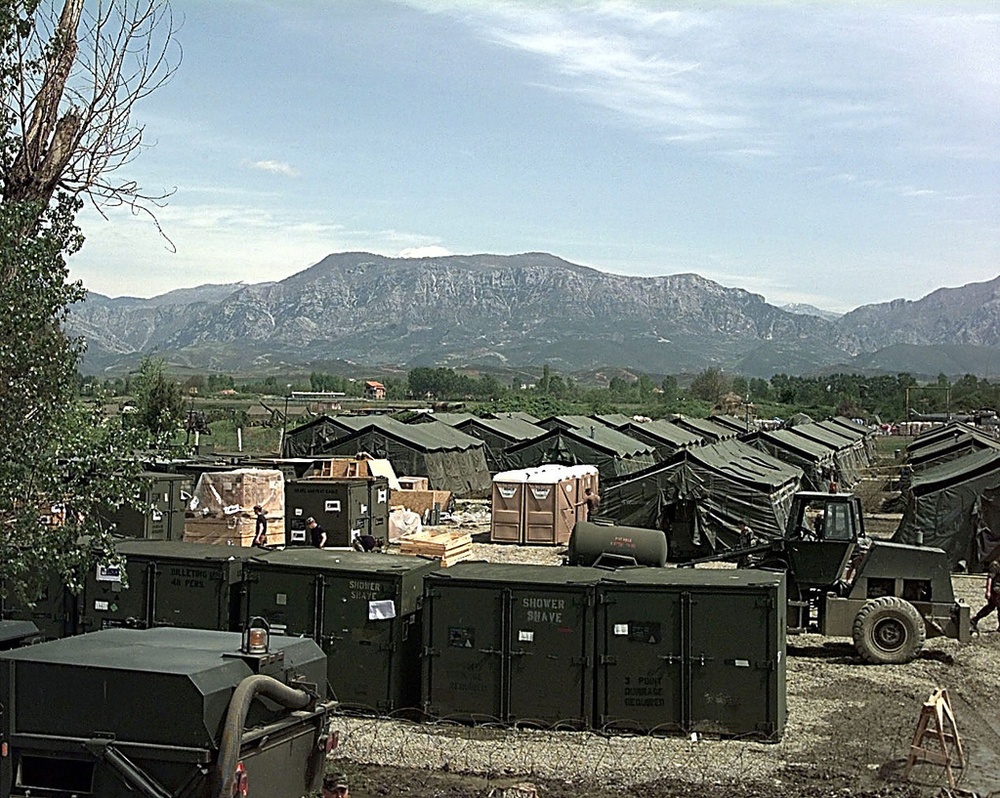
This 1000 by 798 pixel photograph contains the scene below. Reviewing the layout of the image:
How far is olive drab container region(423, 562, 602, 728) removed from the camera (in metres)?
13.4

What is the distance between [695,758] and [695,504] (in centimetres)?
1658

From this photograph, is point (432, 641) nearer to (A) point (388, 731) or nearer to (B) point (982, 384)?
(A) point (388, 731)

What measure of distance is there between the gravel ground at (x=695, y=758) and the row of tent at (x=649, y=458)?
12976 millimetres

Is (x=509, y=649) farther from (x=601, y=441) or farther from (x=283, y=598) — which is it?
(x=601, y=441)

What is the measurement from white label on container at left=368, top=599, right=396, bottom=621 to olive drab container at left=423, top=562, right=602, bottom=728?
455 mm

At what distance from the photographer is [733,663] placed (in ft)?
43.2

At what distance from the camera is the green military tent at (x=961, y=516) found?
28219 mm

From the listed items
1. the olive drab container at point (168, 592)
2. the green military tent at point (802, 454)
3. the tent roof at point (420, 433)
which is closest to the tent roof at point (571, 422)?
the tent roof at point (420, 433)

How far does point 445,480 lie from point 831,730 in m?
29.8

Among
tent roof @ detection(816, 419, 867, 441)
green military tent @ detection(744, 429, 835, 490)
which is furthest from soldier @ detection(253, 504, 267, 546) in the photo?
tent roof @ detection(816, 419, 867, 441)

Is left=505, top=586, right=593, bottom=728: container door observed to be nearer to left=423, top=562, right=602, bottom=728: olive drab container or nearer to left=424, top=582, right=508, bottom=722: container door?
left=423, top=562, right=602, bottom=728: olive drab container

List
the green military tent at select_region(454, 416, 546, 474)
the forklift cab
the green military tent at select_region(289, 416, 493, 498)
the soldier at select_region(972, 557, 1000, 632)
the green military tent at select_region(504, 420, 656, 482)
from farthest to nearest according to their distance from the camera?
the green military tent at select_region(454, 416, 546, 474) → the green military tent at select_region(504, 420, 656, 482) → the green military tent at select_region(289, 416, 493, 498) → the soldier at select_region(972, 557, 1000, 632) → the forklift cab

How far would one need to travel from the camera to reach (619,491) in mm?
29828

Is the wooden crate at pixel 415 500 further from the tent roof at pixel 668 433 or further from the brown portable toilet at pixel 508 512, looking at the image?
the tent roof at pixel 668 433
